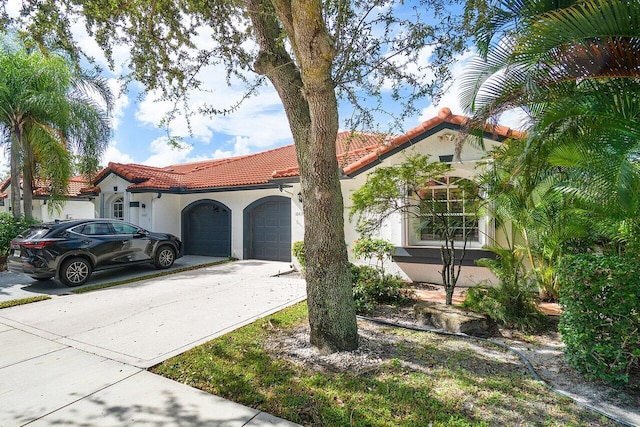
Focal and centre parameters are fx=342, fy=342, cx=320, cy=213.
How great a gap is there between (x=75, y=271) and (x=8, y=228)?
604 cm

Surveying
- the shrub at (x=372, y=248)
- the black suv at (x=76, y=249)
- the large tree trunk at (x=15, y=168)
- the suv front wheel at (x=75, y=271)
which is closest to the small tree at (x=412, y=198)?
the shrub at (x=372, y=248)

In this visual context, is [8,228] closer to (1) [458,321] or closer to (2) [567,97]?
(1) [458,321]

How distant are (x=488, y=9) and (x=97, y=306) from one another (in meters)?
9.40

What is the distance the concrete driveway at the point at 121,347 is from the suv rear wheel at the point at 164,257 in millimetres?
1989

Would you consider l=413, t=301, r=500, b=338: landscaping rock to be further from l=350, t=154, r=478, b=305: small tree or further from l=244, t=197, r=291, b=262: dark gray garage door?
l=244, t=197, r=291, b=262: dark gray garage door

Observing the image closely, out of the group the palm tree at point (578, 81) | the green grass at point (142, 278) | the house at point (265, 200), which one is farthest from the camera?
the green grass at point (142, 278)

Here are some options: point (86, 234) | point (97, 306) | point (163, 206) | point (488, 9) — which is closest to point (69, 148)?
point (163, 206)

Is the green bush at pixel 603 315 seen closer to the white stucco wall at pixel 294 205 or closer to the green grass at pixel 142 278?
the white stucco wall at pixel 294 205

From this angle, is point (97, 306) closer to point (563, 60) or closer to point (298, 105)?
point (298, 105)

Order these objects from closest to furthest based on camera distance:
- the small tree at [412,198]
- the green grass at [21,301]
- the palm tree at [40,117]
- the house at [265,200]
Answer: the small tree at [412,198], the green grass at [21,301], the house at [265,200], the palm tree at [40,117]

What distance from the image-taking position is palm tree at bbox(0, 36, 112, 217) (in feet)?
40.7

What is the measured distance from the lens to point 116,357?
4742 mm

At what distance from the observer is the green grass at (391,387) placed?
325cm

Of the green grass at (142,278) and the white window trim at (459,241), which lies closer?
the white window trim at (459,241)
